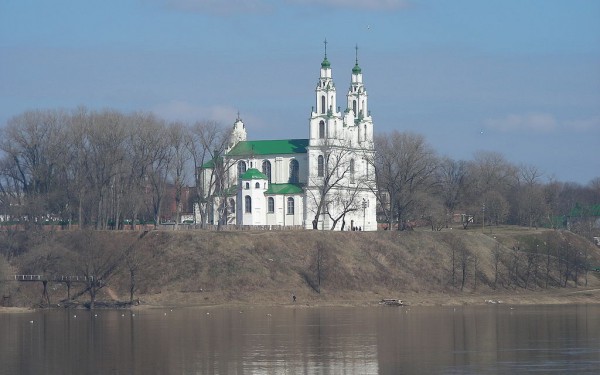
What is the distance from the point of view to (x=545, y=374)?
4884cm

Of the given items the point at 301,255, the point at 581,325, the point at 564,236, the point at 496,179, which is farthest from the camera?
the point at 496,179

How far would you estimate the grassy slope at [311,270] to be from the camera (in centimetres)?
9300

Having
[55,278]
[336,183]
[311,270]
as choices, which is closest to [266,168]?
[336,183]

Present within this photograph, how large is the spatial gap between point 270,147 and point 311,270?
78.9 feet

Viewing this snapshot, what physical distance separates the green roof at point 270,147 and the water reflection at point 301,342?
35.7m

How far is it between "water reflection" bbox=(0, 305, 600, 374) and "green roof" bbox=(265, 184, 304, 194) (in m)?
31.6

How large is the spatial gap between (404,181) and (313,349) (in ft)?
193

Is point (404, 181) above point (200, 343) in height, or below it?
above

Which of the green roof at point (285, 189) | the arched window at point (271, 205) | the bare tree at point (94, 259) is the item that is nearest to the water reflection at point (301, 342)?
the bare tree at point (94, 259)

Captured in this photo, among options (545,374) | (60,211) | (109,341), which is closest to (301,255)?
(60,211)

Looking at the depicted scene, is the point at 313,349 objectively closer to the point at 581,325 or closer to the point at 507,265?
the point at 581,325

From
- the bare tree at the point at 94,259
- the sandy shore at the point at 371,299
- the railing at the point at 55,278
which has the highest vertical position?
the bare tree at the point at 94,259

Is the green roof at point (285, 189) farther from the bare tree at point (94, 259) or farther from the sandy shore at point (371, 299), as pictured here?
the sandy shore at point (371, 299)

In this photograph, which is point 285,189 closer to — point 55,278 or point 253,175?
point 253,175
